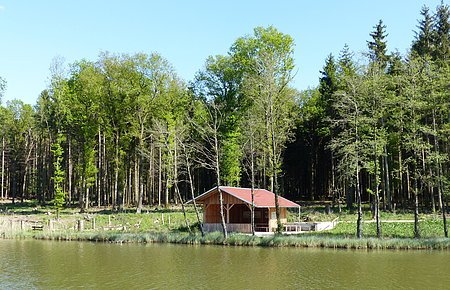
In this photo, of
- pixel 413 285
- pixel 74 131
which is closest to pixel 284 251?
pixel 413 285

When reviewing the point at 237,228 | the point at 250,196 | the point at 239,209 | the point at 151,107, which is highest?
the point at 151,107

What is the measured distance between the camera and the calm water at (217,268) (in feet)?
53.5

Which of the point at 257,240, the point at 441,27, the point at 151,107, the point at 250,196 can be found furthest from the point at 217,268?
the point at 441,27

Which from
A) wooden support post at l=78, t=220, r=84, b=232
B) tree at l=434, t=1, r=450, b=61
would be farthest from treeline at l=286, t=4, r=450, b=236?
wooden support post at l=78, t=220, r=84, b=232

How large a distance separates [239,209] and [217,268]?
20068 millimetres

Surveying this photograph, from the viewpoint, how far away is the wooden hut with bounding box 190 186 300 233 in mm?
35031

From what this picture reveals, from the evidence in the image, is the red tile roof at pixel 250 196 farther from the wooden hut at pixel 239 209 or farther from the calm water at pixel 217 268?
the calm water at pixel 217 268

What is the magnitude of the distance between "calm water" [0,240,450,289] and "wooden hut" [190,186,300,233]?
8199 millimetres

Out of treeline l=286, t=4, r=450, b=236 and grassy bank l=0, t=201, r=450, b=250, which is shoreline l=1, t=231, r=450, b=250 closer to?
grassy bank l=0, t=201, r=450, b=250

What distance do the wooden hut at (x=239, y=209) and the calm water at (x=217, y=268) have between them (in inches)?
323

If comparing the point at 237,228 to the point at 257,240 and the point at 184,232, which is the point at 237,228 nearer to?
the point at 184,232

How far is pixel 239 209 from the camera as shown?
130 ft

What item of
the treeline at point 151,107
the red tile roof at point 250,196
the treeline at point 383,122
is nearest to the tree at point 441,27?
the treeline at point 383,122

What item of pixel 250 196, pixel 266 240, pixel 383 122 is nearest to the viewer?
pixel 266 240
